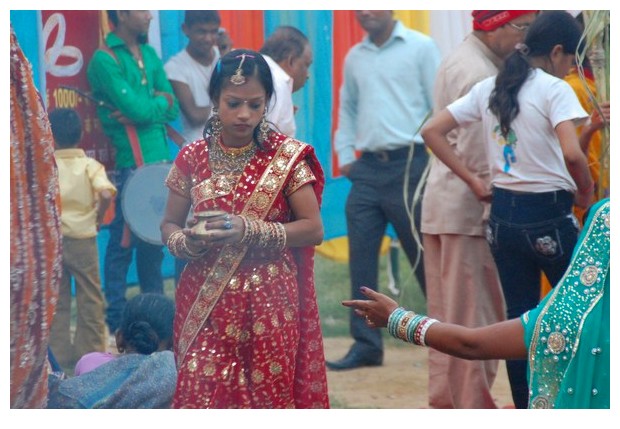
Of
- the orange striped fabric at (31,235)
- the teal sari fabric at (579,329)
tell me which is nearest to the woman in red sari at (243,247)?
the orange striped fabric at (31,235)

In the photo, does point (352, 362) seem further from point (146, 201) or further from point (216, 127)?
point (216, 127)

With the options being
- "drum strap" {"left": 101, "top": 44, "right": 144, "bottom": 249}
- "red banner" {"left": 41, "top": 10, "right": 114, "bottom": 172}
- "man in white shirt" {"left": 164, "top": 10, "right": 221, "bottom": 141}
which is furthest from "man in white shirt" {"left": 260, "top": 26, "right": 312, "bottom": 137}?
"red banner" {"left": 41, "top": 10, "right": 114, "bottom": 172}

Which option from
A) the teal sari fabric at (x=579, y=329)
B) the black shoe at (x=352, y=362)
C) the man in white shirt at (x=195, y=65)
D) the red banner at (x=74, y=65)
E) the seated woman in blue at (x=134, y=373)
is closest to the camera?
the teal sari fabric at (x=579, y=329)

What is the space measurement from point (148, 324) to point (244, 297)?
404mm

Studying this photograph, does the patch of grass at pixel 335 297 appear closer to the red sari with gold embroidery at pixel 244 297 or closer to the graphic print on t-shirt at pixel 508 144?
the graphic print on t-shirt at pixel 508 144

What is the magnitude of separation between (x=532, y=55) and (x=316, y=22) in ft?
4.68

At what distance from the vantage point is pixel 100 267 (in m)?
5.13

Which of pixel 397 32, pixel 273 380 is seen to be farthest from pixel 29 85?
pixel 397 32

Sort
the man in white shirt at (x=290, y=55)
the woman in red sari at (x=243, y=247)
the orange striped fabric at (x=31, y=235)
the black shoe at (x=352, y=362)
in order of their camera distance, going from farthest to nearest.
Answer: the black shoe at (x=352, y=362)
the man in white shirt at (x=290, y=55)
the woman in red sari at (x=243, y=247)
the orange striped fabric at (x=31, y=235)

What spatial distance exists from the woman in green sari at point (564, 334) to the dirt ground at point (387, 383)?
2.16 meters

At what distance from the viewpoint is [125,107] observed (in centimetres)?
518

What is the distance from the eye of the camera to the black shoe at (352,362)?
17.5 feet

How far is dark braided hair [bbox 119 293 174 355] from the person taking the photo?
403cm
